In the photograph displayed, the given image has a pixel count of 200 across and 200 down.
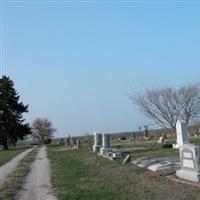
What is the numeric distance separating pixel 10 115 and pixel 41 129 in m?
57.0

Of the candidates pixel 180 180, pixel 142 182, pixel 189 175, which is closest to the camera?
pixel 189 175

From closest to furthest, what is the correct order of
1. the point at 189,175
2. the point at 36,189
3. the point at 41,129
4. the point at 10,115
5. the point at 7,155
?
the point at 189,175 < the point at 36,189 < the point at 7,155 < the point at 10,115 < the point at 41,129

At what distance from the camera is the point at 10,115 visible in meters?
76.4

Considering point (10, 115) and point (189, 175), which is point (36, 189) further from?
point (10, 115)

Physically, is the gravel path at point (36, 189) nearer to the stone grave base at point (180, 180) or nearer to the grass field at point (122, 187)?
the grass field at point (122, 187)

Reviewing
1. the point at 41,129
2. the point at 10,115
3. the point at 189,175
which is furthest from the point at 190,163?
the point at 41,129

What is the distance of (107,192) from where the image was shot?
43.5ft

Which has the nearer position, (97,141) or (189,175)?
(189,175)

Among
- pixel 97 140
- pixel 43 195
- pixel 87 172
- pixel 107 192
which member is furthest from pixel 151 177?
pixel 97 140

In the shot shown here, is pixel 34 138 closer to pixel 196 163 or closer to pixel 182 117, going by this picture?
pixel 182 117

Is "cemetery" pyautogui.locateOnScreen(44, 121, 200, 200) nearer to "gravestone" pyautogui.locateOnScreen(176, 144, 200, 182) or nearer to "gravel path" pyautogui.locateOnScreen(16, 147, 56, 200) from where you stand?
"gravestone" pyautogui.locateOnScreen(176, 144, 200, 182)

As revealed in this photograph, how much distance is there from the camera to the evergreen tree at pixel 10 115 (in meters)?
74.8

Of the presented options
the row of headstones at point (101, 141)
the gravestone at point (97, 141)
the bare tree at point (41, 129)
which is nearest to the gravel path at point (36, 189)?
the row of headstones at point (101, 141)

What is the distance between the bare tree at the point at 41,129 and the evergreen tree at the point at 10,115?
52.1 m
